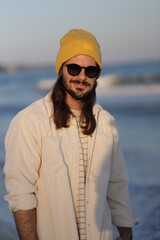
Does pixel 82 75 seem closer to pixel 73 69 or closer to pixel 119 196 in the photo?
pixel 73 69

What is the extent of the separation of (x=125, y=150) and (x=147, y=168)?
130 cm

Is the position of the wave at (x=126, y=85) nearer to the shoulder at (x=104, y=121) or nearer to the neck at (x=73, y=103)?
the shoulder at (x=104, y=121)

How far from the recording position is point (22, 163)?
2.43 meters

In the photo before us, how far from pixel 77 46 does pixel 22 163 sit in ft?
2.47

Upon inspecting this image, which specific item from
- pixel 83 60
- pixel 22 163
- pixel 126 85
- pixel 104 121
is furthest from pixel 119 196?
pixel 126 85

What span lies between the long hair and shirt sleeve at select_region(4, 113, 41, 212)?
170 mm

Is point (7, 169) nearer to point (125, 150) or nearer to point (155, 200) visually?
point (155, 200)

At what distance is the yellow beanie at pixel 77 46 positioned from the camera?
8.65 feet

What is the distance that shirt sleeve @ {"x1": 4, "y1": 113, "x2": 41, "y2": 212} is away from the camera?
2.40 metres

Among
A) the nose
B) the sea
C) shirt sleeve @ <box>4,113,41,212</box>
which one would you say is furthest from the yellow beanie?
the sea

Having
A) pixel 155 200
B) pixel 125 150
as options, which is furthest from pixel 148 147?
pixel 155 200

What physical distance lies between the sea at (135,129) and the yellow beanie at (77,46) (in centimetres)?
115

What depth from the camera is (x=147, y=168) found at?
736 centimetres

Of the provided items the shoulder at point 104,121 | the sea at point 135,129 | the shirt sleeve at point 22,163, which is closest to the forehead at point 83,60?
the shoulder at point 104,121
